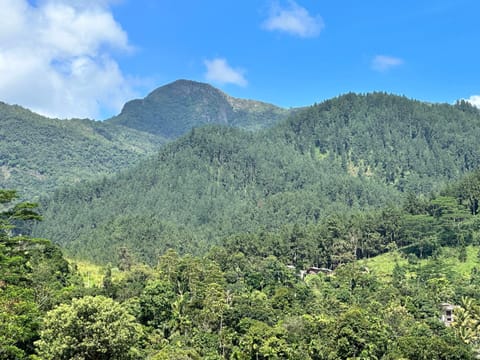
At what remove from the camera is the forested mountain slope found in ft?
435

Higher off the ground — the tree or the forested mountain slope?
the forested mountain slope

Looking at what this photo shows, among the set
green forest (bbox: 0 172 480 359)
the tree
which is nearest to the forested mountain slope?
green forest (bbox: 0 172 480 359)

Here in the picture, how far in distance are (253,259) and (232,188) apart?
3260 inches

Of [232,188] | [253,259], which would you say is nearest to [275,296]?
[253,259]

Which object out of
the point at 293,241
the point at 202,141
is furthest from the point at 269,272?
the point at 202,141

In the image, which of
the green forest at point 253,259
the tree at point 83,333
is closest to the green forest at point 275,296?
the tree at point 83,333

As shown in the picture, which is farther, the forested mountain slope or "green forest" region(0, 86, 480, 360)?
the forested mountain slope

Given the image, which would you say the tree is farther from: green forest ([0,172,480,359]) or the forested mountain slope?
the forested mountain slope

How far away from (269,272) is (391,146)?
137 metres

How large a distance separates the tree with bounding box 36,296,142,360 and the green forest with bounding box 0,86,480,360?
10 cm

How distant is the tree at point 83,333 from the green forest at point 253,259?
0.32 ft

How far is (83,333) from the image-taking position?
101 ft

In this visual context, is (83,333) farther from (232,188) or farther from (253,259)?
(232,188)

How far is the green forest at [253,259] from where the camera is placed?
141ft
